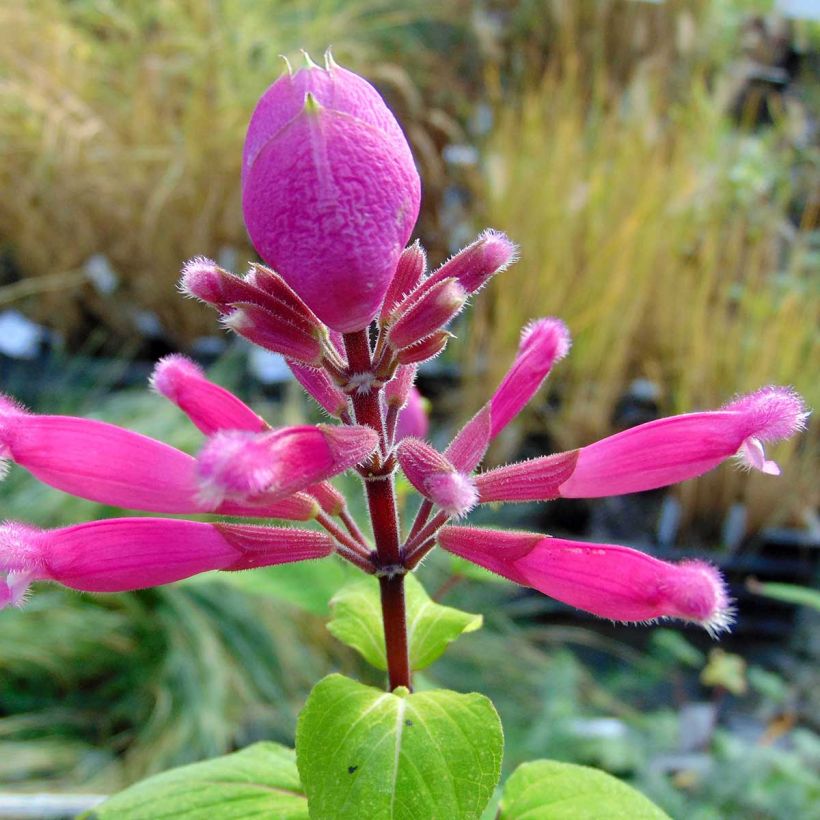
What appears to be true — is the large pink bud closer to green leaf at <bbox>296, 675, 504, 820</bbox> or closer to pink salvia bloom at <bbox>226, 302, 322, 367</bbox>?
pink salvia bloom at <bbox>226, 302, 322, 367</bbox>

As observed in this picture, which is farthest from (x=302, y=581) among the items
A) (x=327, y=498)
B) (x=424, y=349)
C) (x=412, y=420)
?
(x=424, y=349)

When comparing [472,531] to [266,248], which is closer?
[266,248]

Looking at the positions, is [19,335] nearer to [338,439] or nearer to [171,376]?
[171,376]

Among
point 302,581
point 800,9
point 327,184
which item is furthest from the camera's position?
point 800,9

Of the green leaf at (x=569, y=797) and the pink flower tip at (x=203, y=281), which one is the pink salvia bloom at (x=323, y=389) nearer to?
the pink flower tip at (x=203, y=281)

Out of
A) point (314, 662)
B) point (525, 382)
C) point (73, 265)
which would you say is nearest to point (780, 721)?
point (314, 662)

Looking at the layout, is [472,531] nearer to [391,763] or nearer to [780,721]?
[391,763]
